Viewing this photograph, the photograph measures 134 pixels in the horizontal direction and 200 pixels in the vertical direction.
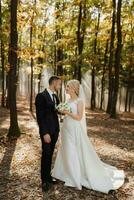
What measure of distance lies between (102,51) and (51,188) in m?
27.3

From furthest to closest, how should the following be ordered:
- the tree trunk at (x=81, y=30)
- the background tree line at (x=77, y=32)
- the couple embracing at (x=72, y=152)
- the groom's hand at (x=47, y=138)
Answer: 1. the tree trunk at (x=81, y=30)
2. the background tree line at (x=77, y=32)
3. the couple embracing at (x=72, y=152)
4. the groom's hand at (x=47, y=138)

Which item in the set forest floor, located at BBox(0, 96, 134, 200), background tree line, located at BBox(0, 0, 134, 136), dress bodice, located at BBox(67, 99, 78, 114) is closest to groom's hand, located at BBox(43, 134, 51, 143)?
dress bodice, located at BBox(67, 99, 78, 114)

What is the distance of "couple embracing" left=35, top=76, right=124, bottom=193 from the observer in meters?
7.47

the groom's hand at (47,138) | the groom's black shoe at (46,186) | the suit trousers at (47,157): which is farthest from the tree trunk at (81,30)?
the groom's hand at (47,138)

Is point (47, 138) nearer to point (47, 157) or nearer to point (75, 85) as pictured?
point (47, 157)

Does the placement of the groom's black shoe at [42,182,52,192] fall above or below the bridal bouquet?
below

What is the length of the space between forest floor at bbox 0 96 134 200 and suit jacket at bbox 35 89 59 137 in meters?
1.31

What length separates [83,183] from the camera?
781 cm

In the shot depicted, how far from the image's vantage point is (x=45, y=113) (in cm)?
732

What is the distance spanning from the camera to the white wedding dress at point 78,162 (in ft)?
25.5

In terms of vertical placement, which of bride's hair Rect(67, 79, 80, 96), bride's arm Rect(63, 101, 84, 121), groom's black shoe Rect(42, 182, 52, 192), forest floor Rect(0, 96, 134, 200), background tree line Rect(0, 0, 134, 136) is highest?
background tree line Rect(0, 0, 134, 136)

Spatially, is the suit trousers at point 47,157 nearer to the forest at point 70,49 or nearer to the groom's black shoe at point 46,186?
the groom's black shoe at point 46,186

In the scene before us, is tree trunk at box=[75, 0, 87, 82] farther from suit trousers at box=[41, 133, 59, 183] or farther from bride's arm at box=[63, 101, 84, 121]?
suit trousers at box=[41, 133, 59, 183]

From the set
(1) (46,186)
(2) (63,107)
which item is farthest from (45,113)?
(1) (46,186)
